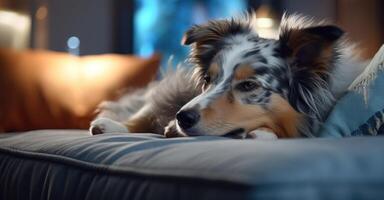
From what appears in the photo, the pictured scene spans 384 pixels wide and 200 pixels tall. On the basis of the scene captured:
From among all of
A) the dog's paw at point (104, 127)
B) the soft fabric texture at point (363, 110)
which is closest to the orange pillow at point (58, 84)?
the dog's paw at point (104, 127)

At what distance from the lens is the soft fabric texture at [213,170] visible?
0.74 metres

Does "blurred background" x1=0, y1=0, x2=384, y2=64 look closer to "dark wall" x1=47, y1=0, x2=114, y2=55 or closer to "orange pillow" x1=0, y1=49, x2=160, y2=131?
"dark wall" x1=47, y1=0, x2=114, y2=55

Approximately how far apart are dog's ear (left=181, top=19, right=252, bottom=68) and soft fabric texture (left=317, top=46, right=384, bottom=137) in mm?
488

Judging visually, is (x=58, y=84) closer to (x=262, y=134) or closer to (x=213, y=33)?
(x=213, y=33)

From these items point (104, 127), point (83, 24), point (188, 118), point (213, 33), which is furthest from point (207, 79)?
point (83, 24)

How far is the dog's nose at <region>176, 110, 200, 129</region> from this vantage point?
1414 mm

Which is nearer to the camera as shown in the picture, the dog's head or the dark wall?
the dog's head

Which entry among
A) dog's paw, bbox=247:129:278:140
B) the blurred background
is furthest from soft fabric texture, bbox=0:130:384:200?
the blurred background

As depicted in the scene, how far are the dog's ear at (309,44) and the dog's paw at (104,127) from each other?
67 cm

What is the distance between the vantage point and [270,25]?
3.64 metres

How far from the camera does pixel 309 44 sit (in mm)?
1517

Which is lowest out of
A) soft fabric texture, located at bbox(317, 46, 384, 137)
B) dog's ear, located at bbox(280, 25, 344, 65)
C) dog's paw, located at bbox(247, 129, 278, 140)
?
dog's paw, located at bbox(247, 129, 278, 140)

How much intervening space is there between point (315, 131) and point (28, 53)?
167cm

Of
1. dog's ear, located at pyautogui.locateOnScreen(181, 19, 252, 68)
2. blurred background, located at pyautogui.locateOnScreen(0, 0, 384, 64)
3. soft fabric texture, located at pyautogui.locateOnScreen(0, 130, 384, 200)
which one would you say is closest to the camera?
soft fabric texture, located at pyautogui.locateOnScreen(0, 130, 384, 200)
